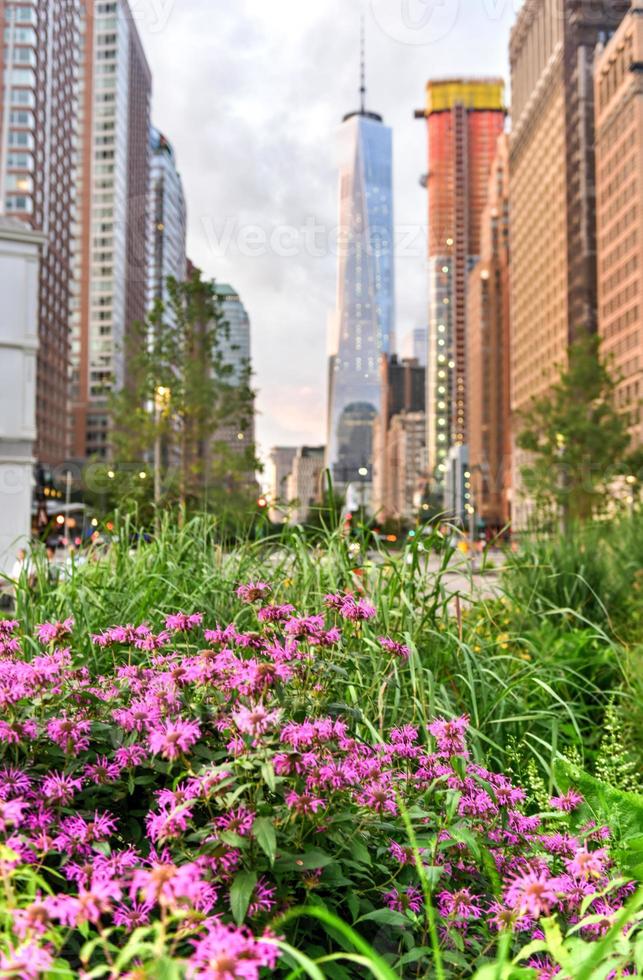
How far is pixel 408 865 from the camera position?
1.97m

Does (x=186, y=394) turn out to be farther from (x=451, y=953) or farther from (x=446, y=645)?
(x=451, y=953)

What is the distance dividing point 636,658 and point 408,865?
2.83 m

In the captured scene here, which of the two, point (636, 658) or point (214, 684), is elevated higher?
point (214, 684)

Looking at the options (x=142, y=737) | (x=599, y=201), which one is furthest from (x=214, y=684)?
(x=599, y=201)

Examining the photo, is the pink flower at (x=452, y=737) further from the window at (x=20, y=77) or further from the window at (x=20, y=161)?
the window at (x=20, y=77)

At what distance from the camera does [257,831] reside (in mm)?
1494

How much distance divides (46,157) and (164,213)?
2812 inches

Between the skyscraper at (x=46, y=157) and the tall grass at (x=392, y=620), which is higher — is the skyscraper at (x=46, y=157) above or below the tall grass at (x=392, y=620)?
above

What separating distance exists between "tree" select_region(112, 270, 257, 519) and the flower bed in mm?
22247

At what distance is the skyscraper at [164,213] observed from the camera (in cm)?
16796

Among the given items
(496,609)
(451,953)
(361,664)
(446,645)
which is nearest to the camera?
(451,953)

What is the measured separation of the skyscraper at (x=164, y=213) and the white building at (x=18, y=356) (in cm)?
13035

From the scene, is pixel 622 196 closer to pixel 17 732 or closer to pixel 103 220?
pixel 103 220

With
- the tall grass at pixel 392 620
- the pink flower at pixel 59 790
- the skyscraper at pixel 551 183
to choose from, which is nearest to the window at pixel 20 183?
the skyscraper at pixel 551 183
